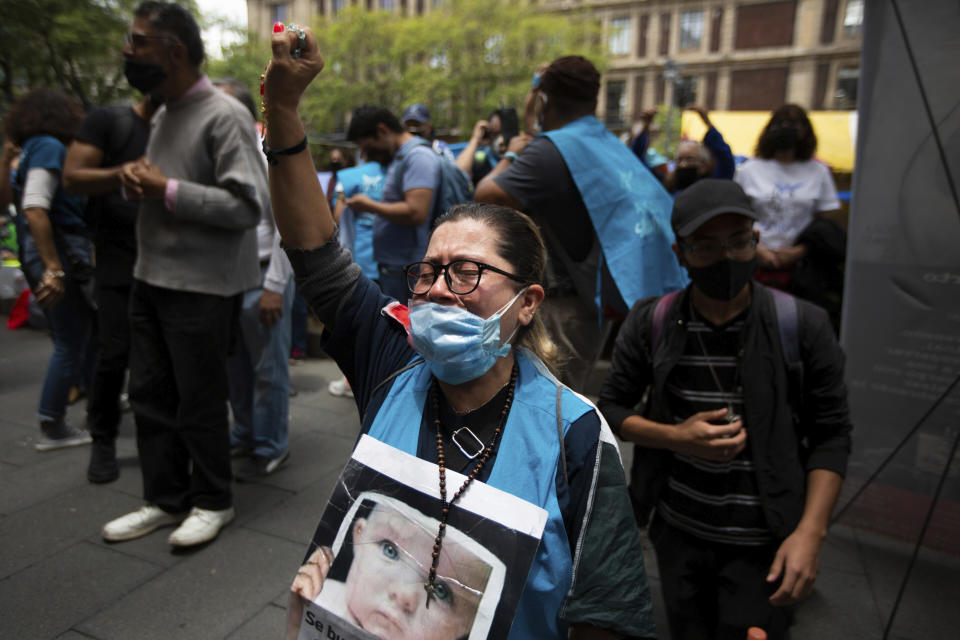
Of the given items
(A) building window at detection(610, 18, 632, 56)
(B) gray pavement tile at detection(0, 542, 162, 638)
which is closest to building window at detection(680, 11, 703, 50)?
(A) building window at detection(610, 18, 632, 56)

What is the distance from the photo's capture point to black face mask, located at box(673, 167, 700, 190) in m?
4.05

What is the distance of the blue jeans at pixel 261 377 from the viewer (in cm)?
373

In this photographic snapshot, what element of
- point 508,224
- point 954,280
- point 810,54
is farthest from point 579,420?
point 810,54

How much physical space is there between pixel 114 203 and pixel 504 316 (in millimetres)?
2924

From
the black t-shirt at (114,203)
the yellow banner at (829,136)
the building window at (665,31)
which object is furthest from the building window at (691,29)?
the black t-shirt at (114,203)

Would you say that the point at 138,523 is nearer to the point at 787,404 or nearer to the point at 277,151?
the point at 277,151

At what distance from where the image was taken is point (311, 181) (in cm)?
152

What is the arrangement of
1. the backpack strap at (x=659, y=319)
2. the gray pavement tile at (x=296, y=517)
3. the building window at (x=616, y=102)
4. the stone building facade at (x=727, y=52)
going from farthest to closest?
the building window at (x=616, y=102)
the stone building facade at (x=727, y=52)
the gray pavement tile at (x=296, y=517)
the backpack strap at (x=659, y=319)

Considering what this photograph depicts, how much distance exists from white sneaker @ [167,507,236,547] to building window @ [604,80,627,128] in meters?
42.2

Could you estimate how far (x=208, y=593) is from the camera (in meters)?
2.60

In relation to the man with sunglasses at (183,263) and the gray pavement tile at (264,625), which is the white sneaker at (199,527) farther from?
the gray pavement tile at (264,625)

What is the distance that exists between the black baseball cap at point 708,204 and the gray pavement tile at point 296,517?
2.03m

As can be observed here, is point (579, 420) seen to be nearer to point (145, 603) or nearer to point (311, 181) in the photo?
point (311, 181)

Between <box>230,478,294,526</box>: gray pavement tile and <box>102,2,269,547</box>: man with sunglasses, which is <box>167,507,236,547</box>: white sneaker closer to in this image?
<box>102,2,269,547</box>: man with sunglasses
